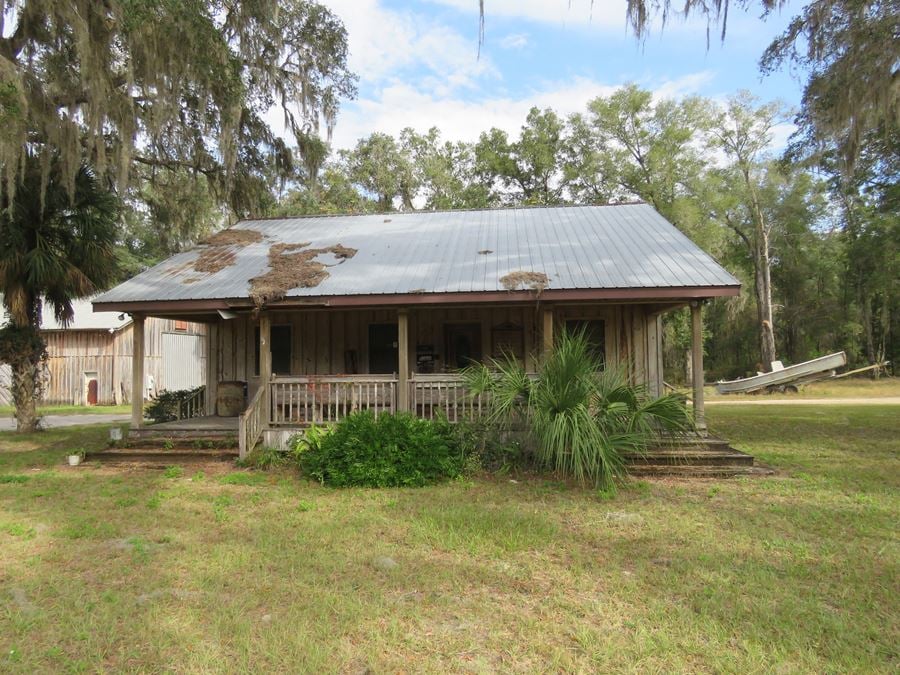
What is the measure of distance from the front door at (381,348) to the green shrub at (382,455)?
362 centimetres

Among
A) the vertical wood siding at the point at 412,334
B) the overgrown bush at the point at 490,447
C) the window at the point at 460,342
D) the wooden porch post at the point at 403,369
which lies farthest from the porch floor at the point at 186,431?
the window at the point at 460,342

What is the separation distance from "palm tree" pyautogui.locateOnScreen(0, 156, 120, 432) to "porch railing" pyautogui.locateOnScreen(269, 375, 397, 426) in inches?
260

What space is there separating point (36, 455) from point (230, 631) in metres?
9.69

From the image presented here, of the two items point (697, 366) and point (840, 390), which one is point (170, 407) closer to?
point (697, 366)

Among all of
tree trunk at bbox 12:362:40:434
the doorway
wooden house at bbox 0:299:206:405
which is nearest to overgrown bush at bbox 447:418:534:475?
tree trunk at bbox 12:362:40:434

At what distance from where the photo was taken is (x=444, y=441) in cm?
854

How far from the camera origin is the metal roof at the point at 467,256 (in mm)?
9500

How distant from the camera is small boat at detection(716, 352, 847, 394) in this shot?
25578mm

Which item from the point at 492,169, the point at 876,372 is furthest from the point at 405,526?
the point at 876,372

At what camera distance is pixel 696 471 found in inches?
332

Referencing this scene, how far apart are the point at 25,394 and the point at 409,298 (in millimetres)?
10805

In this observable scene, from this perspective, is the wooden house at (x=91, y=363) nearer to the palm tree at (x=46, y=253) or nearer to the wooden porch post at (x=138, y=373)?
the palm tree at (x=46, y=253)

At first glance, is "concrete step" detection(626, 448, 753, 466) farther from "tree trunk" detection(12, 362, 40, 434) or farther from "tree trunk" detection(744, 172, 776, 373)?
"tree trunk" detection(744, 172, 776, 373)

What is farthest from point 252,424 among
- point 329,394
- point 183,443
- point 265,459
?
point 183,443
